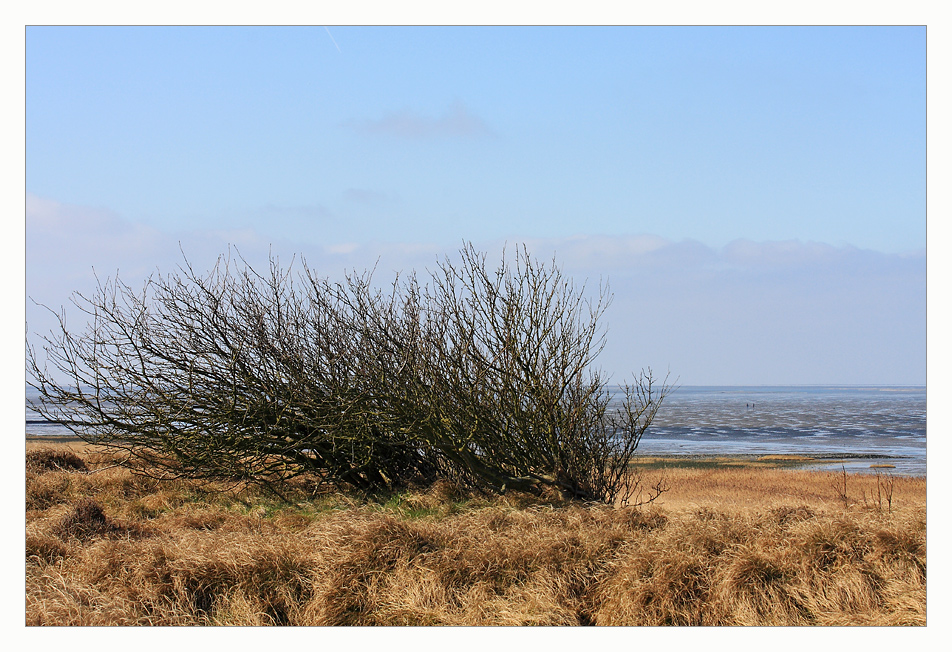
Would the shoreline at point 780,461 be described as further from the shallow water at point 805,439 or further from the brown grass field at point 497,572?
the brown grass field at point 497,572

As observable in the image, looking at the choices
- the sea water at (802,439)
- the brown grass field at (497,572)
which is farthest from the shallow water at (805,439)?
the brown grass field at (497,572)

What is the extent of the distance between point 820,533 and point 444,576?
367 centimetres

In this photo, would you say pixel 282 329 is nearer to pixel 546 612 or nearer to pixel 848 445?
pixel 546 612

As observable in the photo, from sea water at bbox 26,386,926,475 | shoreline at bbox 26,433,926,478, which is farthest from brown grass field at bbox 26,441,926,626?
shoreline at bbox 26,433,926,478

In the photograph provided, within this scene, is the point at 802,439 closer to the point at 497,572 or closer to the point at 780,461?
the point at 780,461

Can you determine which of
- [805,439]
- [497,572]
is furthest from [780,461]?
[497,572]

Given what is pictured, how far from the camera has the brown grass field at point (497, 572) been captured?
20.4ft

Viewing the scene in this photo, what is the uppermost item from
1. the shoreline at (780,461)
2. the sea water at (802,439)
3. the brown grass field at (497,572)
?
the brown grass field at (497,572)

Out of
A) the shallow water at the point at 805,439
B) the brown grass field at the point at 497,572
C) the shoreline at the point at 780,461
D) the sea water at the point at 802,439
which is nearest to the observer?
the brown grass field at the point at 497,572

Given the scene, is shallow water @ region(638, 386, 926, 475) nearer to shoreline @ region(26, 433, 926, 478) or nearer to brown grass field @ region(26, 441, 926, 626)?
shoreline @ region(26, 433, 926, 478)

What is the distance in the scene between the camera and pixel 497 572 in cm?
670

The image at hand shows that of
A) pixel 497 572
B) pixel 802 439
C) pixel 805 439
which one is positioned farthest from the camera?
pixel 802 439

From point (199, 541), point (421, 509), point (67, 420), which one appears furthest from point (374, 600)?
point (67, 420)

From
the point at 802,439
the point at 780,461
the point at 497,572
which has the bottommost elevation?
the point at 802,439
